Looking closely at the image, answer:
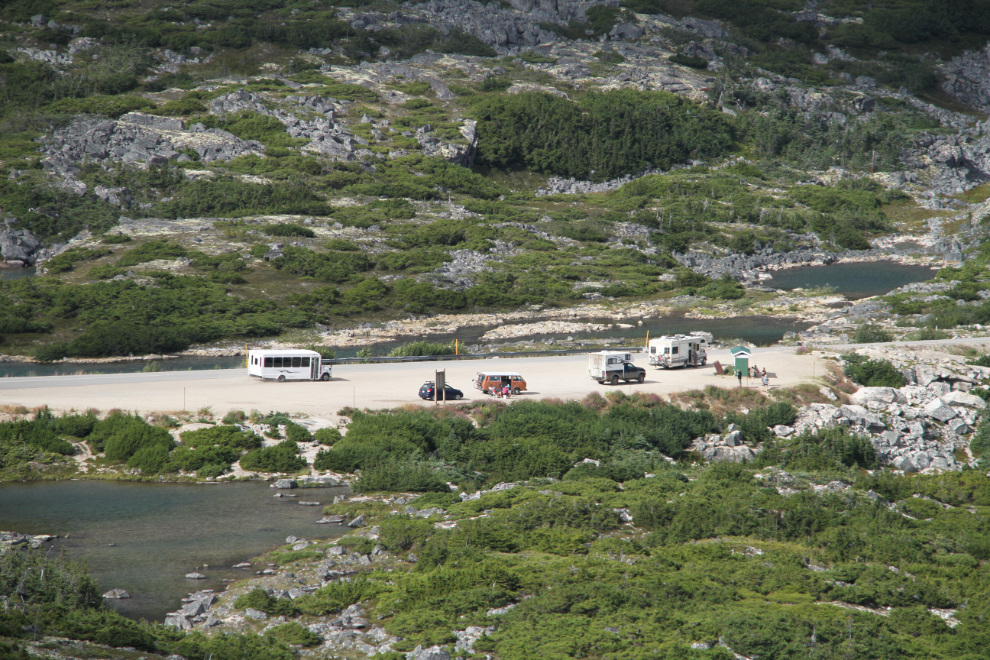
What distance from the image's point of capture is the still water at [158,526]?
92.1 feet

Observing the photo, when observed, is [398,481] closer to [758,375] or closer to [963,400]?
[758,375]

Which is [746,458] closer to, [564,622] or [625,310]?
[564,622]

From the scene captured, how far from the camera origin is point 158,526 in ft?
109

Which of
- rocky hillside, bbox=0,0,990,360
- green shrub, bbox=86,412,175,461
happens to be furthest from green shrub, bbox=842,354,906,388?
green shrub, bbox=86,412,175,461

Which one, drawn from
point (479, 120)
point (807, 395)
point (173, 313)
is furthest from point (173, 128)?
point (807, 395)

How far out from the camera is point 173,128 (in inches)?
6265

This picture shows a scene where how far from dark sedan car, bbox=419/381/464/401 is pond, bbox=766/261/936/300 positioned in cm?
7342

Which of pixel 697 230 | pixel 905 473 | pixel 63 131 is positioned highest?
pixel 63 131

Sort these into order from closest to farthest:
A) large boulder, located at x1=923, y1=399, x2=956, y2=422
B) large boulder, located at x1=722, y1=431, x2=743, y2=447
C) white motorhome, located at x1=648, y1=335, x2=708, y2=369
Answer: large boulder, located at x1=722, y1=431, x2=743, y2=447
large boulder, located at x1=923, y1=399, x2=956, y2=422
white motorhome, located at x1=648, y1=335, x2=708, y2=369

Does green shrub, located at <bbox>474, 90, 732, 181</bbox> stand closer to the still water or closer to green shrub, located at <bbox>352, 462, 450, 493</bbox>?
green shrub, located at <bbox>352, 462, 450, 493</bbox>

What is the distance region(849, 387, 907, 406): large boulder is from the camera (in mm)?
50906

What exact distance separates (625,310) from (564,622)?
260ft

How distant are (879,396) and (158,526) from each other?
40271mm

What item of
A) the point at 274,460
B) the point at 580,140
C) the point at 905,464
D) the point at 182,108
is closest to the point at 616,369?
the point at 905,464
